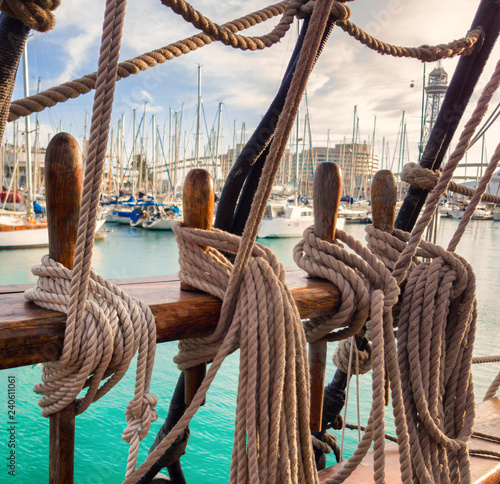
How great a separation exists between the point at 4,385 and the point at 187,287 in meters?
4.95

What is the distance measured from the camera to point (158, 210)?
23.4m

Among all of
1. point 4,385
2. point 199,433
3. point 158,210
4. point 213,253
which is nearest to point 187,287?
point 213,253

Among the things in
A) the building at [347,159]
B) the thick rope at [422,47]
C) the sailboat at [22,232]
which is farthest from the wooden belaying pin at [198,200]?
the building at [347,159]

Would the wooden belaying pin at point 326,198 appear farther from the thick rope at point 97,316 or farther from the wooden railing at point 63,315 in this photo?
the thick rope at point 97,316

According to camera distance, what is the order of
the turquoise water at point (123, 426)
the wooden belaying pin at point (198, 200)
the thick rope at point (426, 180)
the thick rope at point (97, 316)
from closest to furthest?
1. the thick rope at point (97, 316)
2. the wooden belaying pin at point (198, 200)
3. the thick rope at point (426, 180)
4. the turquoise water at point (123, 426)

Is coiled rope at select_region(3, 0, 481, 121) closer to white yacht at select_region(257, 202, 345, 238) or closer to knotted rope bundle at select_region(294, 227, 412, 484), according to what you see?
knotted rope bundle at select_region(294, 227, 412, 484)

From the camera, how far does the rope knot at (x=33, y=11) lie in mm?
830

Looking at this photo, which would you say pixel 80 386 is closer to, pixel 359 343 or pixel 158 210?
pixel 359 343

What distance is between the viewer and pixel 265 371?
2.99ft

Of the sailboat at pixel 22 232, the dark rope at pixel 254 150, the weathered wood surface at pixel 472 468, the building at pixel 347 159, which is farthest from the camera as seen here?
the building at pixel 347 159

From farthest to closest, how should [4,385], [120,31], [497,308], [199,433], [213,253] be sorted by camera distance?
[497,308] → [4,385] → [199,433] → [213,253] → [120,31]

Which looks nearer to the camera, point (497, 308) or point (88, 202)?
point (88, 202)

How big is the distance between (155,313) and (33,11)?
64 centimetres

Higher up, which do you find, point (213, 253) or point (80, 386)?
point (213, 253)
